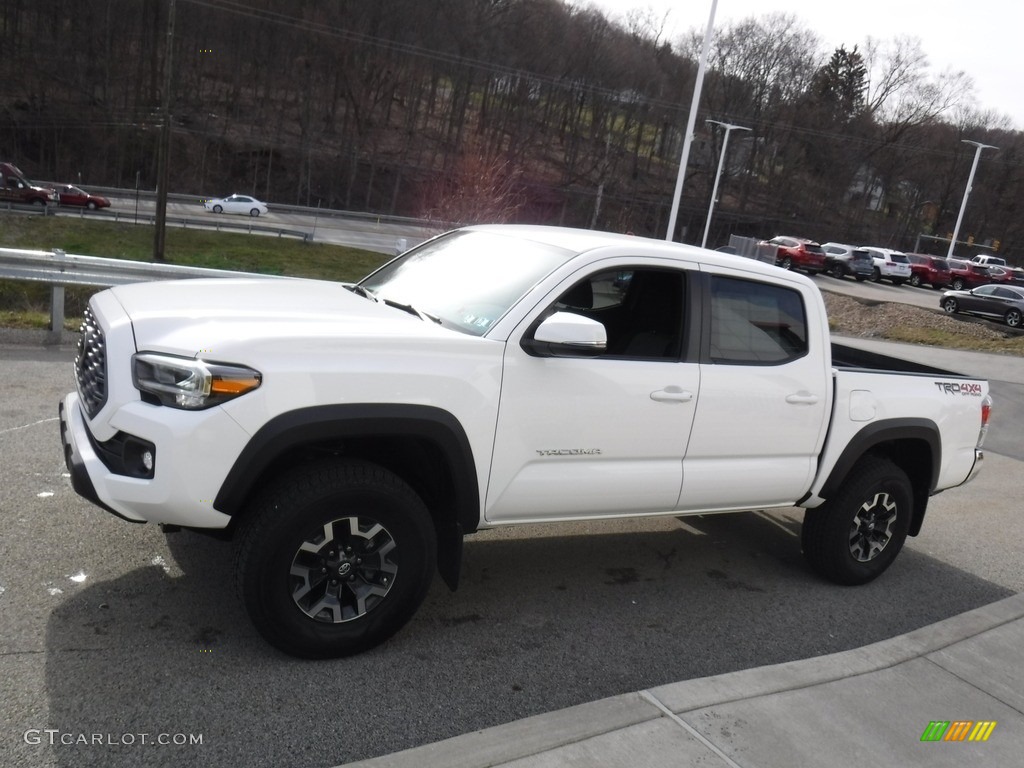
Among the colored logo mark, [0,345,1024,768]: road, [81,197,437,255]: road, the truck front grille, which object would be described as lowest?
[81,197,437,255]: road

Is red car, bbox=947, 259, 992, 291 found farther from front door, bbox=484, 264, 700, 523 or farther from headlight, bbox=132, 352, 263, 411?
Result: headlight, bbox=132, 352, 263, 411

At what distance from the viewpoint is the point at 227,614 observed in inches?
160

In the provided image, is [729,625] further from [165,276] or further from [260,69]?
[260,69]

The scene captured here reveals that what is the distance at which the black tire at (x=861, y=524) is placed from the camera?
5375 millimetres

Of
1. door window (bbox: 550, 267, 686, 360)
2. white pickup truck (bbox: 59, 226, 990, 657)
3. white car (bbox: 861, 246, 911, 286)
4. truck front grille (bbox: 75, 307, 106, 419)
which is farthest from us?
white car (bbox: 861, 246, 911, 286)

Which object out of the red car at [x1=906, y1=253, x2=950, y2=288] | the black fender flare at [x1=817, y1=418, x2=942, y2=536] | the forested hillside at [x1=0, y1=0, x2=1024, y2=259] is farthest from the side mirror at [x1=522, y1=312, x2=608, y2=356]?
the forested hillside at [x1=0, y1=0, x2=1024, y2=259]

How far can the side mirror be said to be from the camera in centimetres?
390

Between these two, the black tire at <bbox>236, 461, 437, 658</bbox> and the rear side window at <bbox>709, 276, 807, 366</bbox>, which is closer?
the black tire at <bbox>236, 461, 437, 658</bbox>

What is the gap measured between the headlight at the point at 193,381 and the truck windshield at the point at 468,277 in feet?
3.62

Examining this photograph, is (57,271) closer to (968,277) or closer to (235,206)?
(968,277)

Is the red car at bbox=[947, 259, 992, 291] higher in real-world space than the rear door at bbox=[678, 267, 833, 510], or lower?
lower

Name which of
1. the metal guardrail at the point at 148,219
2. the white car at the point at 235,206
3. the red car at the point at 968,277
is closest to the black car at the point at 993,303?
the red car at the point at 968,277

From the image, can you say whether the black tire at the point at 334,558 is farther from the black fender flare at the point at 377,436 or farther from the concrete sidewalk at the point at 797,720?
the concrete sidewalk at the point at 797,720

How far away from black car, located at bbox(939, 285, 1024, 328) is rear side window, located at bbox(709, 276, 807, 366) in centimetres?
3022
